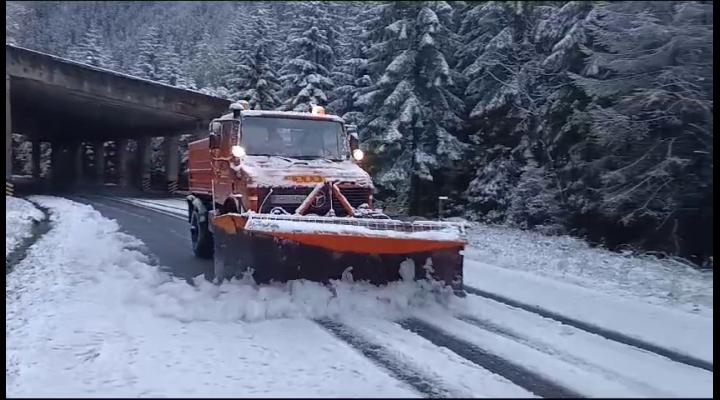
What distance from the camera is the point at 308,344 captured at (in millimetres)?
5219

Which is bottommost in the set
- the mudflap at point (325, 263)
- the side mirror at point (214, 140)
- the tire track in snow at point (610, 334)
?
the tire track in snow at point (610, 334)

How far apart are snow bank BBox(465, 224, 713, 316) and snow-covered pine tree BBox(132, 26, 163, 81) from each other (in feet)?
75.1

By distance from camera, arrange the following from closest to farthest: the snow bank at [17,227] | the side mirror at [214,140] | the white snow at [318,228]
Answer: the white snow at [318,228]
the side mirror at [214,140]
the snow bank at [17,227]

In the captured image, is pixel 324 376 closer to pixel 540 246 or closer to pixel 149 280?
pixel 149 280

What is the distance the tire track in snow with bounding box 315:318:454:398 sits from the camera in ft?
13.9

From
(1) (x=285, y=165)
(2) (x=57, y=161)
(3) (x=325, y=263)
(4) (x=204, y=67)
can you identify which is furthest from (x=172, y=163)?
(3) (x=325, y=263)

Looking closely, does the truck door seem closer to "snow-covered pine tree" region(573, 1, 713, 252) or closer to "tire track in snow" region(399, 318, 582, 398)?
"tire track in snow" region(399, 318, 582, 398)

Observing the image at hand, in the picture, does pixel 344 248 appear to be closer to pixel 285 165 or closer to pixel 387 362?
pixel 387 362

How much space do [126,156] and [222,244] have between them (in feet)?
135

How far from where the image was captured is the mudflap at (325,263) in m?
6.58

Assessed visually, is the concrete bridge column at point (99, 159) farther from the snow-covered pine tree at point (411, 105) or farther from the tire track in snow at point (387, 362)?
the tire track in snow at point (387, 362)

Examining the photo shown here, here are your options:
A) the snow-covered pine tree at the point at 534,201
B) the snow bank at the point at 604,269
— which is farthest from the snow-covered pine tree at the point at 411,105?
the snow bank at the point at 604,269

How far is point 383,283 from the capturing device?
270 inches

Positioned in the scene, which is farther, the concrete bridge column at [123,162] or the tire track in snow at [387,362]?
the concrete bridge column at [123,162]
